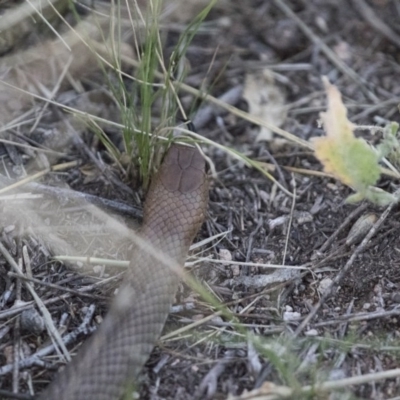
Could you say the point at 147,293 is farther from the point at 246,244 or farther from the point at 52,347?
the point at 246,244

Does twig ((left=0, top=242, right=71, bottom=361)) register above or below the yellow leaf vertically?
below

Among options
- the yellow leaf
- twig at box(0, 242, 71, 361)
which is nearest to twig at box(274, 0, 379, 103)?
the yellow leaf

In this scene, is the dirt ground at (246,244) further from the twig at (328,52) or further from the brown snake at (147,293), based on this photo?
the brown snake at (147,293)

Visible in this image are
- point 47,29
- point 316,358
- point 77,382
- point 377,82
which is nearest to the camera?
point 77,382

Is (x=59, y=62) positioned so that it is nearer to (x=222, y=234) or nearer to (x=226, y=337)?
(x=222, y=234)

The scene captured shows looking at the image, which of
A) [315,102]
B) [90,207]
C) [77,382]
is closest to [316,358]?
→ [77,382]

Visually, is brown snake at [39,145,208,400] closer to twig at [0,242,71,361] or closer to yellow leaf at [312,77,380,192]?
twig at [0,242,71,361]
